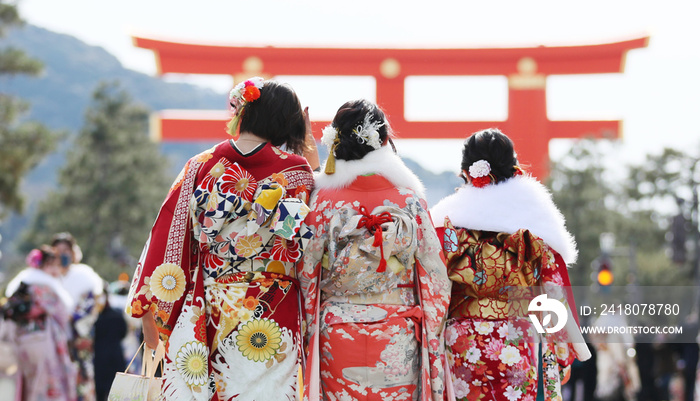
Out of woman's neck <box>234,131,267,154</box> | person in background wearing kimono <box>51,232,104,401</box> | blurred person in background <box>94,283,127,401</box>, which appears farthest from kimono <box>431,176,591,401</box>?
person in background wearing kimono <box>51,232,104,401</box>

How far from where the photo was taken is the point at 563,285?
13.1 feet

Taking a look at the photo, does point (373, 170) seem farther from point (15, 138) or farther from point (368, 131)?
point (15, 138)

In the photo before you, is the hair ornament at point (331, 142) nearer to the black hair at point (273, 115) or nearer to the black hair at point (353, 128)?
the black hair at point (353, 128)

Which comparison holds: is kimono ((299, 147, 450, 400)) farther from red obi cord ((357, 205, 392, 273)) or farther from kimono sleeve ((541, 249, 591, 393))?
kimono sleeve ((541, 249, 591, 393))

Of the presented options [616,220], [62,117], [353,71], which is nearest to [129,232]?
[353,71]

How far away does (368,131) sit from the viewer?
3.49 meters

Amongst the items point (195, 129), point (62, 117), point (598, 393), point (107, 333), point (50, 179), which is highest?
point (62, 117)

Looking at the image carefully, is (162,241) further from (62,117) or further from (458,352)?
(62,117)

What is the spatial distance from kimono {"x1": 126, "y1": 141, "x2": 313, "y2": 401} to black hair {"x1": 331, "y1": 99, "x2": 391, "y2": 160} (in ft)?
1.07

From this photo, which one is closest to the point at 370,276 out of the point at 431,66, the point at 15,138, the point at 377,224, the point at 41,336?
the point at 377,224

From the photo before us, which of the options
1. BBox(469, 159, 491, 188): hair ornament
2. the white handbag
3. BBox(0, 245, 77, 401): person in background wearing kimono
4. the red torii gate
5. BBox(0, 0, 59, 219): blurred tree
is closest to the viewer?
the white handbag

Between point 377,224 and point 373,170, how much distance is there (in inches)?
10.3

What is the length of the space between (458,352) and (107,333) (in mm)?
5116

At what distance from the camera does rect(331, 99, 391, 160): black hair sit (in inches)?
139
